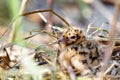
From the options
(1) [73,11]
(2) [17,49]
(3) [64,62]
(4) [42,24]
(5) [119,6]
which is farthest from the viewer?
(1) [73,11]

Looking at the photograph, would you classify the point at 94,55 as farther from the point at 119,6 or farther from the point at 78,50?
the point at 119,6

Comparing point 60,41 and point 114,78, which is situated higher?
point 60,41

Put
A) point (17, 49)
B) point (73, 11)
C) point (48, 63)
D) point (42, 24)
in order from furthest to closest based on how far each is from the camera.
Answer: point (73, 11) → point (42, 24) → point (17, 49) → point (48, 63)

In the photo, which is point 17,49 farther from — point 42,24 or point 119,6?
point 42,24

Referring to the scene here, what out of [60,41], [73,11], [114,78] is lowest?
[114,78]

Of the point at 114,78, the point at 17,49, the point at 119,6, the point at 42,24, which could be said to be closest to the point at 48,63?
the point at 114,78

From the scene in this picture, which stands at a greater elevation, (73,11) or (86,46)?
(73,11)

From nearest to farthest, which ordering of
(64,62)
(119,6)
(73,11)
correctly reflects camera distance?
1. (119,6)
2. (64,62)
3. (73,11)

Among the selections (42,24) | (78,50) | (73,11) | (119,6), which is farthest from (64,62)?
(73,11)

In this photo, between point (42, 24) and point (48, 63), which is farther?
point (42, 24)
